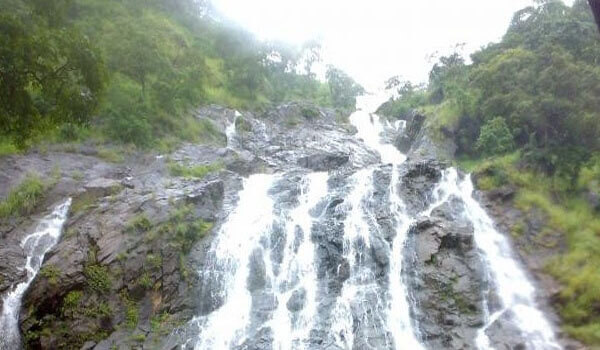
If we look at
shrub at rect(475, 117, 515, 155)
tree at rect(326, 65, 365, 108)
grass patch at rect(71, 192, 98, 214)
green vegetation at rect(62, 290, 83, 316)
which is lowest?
green vegetation at rect(62, 290, 83, 316)

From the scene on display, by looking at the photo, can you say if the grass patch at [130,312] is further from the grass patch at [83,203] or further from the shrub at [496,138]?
the shrub at [496,138]

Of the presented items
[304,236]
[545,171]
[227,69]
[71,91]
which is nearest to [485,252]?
[545,171]

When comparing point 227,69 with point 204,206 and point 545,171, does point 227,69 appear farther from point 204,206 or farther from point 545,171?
point 545,171

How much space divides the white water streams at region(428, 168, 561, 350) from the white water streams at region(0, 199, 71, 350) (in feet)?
46.4

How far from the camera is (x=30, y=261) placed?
51.0ft

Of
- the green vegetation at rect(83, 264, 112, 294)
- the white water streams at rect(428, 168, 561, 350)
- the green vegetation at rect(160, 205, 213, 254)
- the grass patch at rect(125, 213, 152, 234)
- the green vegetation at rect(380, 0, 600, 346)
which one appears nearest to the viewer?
the white water streams at rect(428, 168, 561, 350)

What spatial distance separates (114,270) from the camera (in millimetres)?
15805

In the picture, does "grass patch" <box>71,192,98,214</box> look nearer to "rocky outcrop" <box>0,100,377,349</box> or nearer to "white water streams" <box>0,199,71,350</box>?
"rocky outcrop" <box>0,100,377,349</box>

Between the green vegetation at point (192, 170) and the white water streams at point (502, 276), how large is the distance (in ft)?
36.1

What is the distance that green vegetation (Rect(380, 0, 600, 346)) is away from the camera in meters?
16.5

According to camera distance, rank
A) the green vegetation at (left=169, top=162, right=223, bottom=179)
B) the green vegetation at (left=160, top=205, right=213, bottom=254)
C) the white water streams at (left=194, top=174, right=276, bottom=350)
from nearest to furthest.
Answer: the white water streams at (left=194, top=174, right=276, bottom=350) → the green vegetation at (left=160, top=205, right=213, bottom=254) → the green vegetation at (left=169, top=162, right=223, bottom=179)

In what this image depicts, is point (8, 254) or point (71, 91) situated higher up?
point (71, 91)

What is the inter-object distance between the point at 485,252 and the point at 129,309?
13028 millimetres

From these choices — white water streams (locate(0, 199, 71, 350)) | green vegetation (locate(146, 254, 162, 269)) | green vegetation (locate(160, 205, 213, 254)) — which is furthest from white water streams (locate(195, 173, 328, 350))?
white water streams (locate(0, 199, 71, 350))
